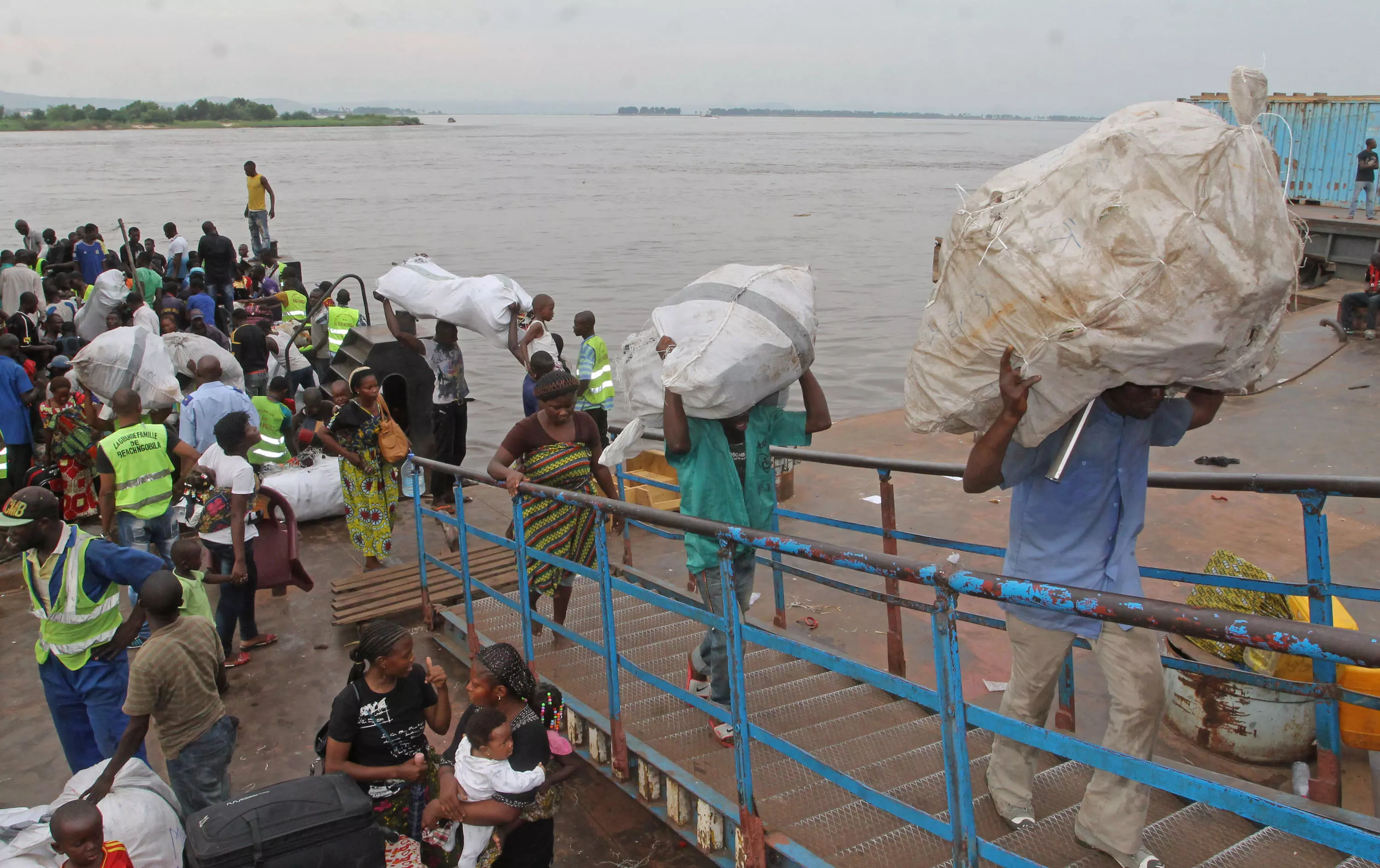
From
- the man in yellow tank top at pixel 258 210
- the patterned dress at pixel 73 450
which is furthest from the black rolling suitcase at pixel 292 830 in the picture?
the man in yellow tank top at pixel 258 210

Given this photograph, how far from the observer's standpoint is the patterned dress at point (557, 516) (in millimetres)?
4445

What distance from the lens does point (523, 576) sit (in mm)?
4254

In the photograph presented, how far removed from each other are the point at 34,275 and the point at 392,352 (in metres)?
6.82

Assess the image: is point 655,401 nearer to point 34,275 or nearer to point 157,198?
point 34,275

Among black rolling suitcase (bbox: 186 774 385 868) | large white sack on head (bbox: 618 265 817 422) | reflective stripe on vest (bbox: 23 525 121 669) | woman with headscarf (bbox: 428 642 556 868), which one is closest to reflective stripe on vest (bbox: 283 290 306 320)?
reflective stripe on vest (bbox: 23 525 121 669)

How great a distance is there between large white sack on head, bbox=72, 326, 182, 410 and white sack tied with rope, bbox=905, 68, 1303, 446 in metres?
6.20

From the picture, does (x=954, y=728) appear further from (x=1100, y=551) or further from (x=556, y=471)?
(x=556, y=471)

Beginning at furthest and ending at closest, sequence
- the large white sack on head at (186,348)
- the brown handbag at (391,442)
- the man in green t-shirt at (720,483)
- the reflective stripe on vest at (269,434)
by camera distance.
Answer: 1. the large white sack on head at (186,348)
2. the reflective stripe on vest at (269,434)
3. the brown handbag at (391,442)
4. the man in green t-shirt at (720,483)

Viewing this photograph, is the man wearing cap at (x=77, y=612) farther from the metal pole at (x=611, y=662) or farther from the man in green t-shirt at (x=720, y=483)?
the man in green t-shirt at (x=720, y=483)

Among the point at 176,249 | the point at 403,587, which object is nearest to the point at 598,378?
the point at 403,587

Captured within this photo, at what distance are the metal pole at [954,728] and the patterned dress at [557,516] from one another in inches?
89.8

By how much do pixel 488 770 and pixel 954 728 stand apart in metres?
1.47

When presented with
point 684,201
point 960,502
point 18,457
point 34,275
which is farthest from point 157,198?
point 960,502

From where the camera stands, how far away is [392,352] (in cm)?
820
